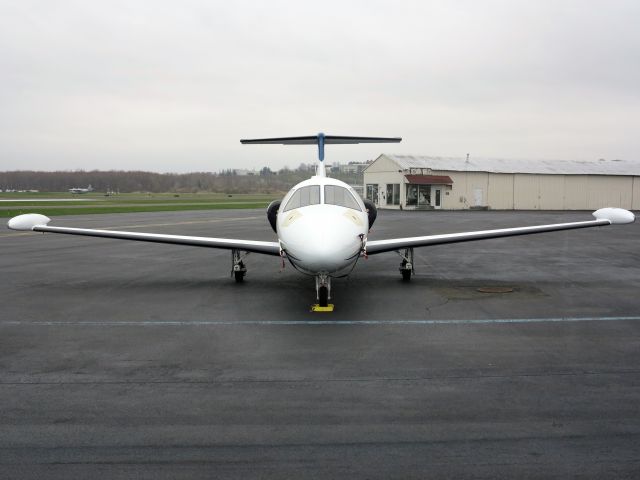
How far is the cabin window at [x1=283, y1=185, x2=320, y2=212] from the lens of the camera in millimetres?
10414

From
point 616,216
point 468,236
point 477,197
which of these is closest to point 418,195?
point 477,197

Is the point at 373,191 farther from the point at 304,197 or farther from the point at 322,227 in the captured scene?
the point at 322,227

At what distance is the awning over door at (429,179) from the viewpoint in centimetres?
5188

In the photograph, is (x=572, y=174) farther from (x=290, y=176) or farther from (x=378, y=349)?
(x=290, y=176)

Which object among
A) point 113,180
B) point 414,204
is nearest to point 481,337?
point 414,204

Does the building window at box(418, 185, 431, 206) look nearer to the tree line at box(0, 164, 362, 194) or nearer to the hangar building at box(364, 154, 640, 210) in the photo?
the hangar building at box(364, 154, 640, 210)

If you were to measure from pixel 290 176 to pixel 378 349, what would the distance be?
459 feet

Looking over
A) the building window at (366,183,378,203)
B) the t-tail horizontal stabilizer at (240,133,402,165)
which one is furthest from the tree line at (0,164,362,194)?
the t-tail horizontal stabilizer at (240,133,402,165)

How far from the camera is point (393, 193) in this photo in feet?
184

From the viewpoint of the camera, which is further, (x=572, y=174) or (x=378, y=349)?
(x=572, y=174)

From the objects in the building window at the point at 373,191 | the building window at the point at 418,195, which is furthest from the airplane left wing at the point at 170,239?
the building window at the point at 373,191

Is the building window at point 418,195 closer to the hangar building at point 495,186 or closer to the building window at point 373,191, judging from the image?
the hangar building at point 495,186

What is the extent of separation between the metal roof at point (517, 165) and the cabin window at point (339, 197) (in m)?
44.2

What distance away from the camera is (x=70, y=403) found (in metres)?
5.37
